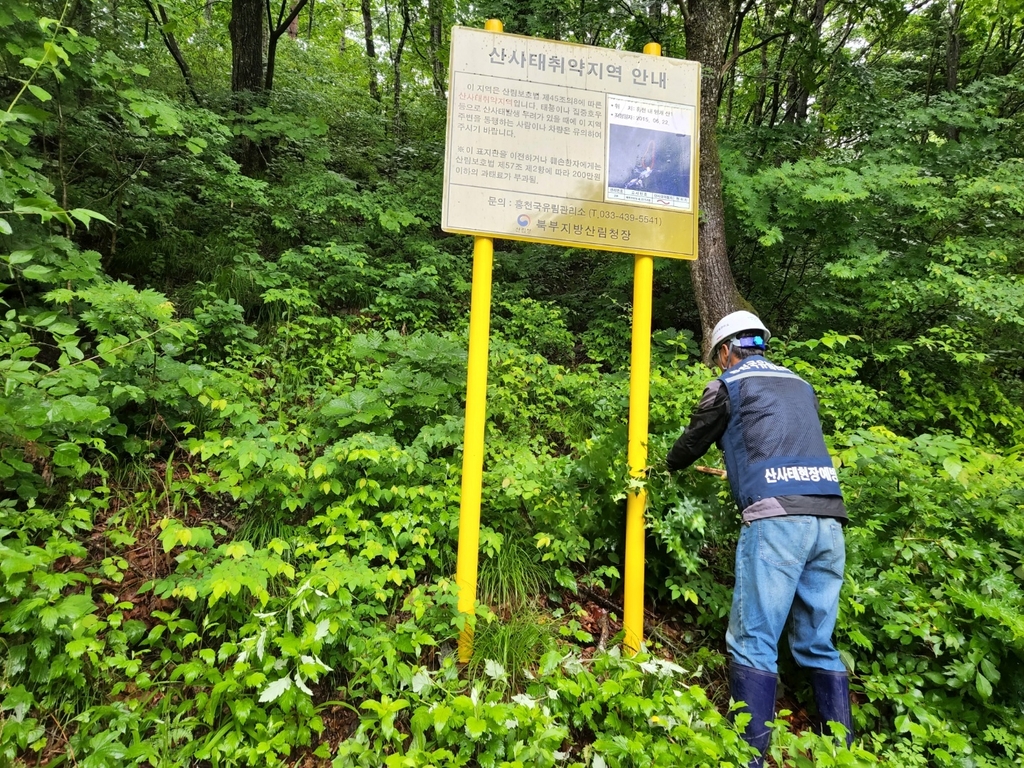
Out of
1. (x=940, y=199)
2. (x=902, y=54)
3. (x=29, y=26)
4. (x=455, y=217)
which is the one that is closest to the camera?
(x=455, y=217)

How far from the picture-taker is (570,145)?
9.26ft

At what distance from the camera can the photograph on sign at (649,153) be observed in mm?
2885

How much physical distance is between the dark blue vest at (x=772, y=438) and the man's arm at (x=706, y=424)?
35 mm

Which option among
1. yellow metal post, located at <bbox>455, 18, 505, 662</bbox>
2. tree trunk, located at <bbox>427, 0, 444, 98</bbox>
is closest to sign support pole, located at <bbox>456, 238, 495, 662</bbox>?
yellow metal post, located at <bbox>455, 18, 505, 662</bbox>

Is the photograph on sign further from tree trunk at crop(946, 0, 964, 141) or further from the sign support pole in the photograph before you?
tree trunk at crop(946, 0, 964, 141)

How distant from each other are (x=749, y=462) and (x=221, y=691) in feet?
8.76

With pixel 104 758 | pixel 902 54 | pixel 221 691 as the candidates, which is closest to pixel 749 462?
pixel 221 691

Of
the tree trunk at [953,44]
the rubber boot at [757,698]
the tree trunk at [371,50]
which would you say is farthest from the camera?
the tree trunk at [371,50]

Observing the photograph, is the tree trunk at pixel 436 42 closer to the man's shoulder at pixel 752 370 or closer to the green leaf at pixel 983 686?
the man's shoulder at pixel 752 370

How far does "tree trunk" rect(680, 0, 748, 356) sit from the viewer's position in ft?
18.3

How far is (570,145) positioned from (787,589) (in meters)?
2.51

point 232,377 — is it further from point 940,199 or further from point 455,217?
point 940,199

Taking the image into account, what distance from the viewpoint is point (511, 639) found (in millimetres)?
2766

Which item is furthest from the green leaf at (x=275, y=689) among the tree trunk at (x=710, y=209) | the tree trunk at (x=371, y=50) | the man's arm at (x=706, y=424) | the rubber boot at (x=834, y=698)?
the tree trunk at (x=371, y=50)
